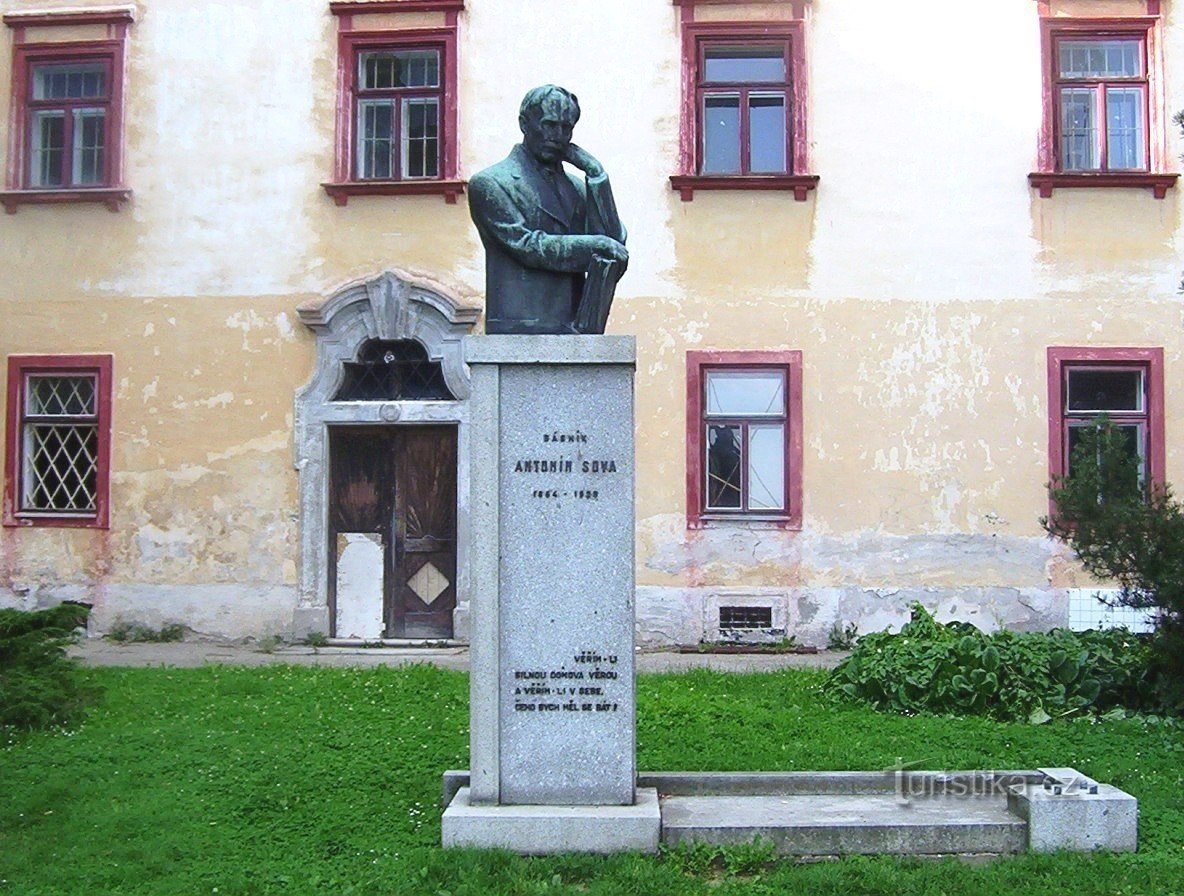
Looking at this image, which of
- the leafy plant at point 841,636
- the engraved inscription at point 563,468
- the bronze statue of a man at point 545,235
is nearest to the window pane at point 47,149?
the leafy plant at point 841,636

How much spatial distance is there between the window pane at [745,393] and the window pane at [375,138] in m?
3.95

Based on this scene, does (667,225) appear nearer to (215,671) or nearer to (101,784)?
(215,671)

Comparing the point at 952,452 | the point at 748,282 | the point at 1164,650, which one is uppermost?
the point at 748,282

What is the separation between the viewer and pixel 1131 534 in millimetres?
7871

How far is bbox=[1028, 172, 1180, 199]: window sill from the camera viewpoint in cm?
1295

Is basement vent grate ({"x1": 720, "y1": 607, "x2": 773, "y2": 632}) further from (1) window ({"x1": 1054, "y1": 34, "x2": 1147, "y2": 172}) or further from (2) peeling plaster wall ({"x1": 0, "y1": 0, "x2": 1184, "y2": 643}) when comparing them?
(1) window ({"x1": 1054, "y1": 34, "x2": 1147, "y2": 172})

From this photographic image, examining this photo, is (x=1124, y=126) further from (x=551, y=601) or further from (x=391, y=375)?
(x=551, y=601)

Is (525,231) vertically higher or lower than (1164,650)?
higher

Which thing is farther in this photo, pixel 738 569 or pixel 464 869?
pixel 738 569

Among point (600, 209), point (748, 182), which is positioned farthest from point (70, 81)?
point (600, 209)

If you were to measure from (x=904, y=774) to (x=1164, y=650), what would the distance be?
277 centimetres

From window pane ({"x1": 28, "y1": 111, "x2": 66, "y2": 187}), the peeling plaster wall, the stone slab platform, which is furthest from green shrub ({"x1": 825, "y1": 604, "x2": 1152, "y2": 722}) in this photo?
window pane ({"x1": 28, "y1": 111, "x2": 66, "y2": 187})

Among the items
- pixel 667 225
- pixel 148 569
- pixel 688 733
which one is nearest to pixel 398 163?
pixel 667 225

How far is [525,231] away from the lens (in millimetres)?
6043
